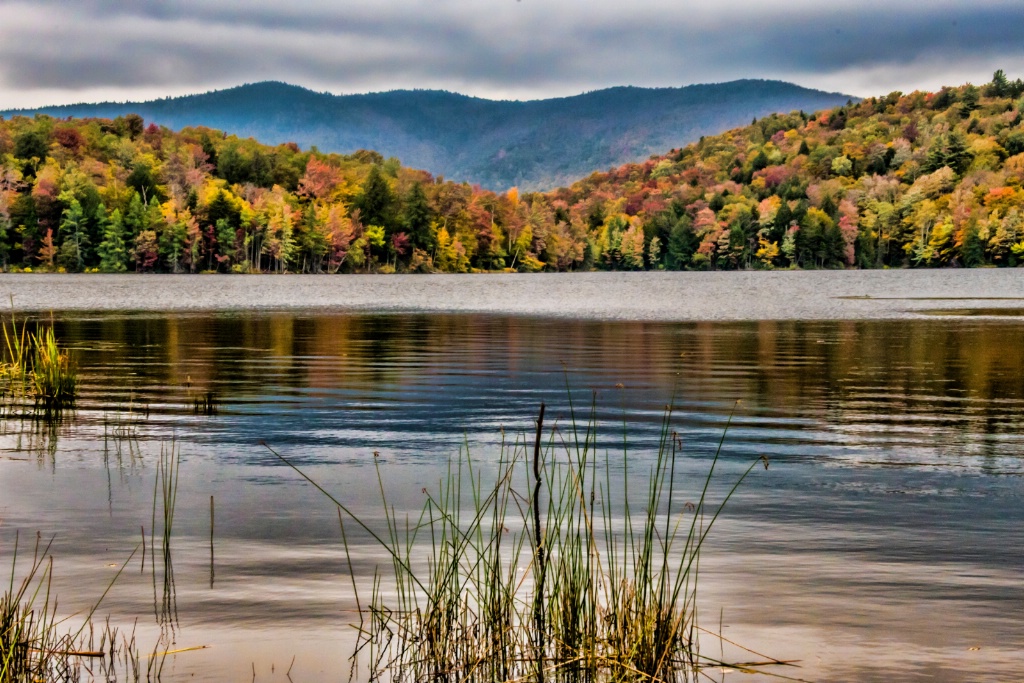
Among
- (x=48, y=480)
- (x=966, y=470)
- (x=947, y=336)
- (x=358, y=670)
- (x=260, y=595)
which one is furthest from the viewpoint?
(x=947, y=336)

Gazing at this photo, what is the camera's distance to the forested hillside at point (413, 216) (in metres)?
146

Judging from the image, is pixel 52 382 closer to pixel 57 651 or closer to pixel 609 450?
pixel 609 450

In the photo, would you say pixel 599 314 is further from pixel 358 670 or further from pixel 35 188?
pixel 35 188

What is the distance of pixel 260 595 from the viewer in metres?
7.79

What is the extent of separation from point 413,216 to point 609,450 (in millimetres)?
153674

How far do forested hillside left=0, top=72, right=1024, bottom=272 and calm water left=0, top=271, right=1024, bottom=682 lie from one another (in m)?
122

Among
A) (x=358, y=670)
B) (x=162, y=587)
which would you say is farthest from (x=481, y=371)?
(x=358, y=670)

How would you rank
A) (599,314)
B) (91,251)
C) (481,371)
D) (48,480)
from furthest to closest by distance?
(91,251)
(599,314)
(481,371)
(48,480)

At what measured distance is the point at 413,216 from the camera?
542ft

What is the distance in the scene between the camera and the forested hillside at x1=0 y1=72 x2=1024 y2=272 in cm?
14575

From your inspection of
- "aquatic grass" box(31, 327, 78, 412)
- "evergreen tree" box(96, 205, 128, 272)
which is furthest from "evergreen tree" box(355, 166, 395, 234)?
"aquatic grass" box(31, 327, 78, 412)

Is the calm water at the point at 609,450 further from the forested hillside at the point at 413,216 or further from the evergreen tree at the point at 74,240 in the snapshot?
the forested hillside at the point at 413,216

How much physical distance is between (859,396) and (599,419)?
563 centimetres

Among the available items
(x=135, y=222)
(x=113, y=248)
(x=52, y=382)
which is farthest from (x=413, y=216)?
(x=52, y=382)
